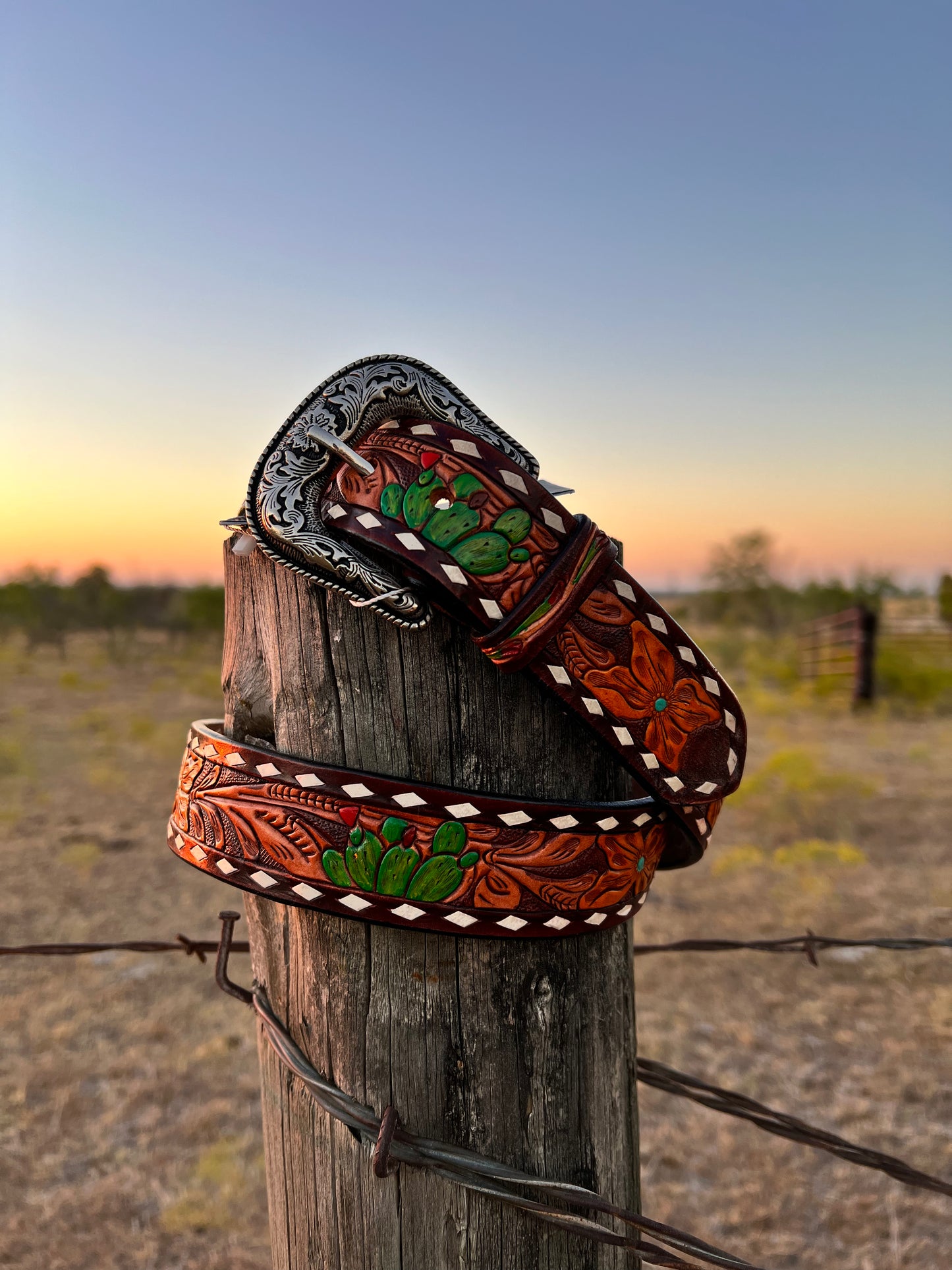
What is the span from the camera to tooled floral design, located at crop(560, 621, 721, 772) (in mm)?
1084

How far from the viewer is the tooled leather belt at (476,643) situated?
3.45 feet

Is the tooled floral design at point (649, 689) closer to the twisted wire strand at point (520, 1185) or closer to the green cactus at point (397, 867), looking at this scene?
the green cactus at point (397, 867)

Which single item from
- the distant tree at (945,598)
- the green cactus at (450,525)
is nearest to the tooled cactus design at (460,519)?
the green cactus at (450,525)

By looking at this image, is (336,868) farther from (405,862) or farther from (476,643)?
(476,643)

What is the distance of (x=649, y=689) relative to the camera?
112 centimetres

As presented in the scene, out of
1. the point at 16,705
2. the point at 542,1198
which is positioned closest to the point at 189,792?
the point at 542,1198

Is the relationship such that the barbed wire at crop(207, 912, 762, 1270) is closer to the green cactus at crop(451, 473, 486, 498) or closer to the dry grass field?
the green cactus at crop(451, 473, 486, 498)

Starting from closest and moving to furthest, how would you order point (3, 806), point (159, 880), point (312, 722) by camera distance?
point (312, 722) → point (159, 880) → point (3, 806)

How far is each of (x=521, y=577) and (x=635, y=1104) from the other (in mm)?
874

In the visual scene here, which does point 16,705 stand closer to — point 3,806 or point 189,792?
point 3,806

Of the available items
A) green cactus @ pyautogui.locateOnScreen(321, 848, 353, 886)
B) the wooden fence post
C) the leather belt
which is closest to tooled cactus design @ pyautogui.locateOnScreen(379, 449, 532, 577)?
A: the wooden fence post

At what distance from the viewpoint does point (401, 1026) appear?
114 cm

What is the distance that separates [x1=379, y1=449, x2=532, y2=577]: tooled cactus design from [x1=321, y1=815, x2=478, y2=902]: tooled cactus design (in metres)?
0.34

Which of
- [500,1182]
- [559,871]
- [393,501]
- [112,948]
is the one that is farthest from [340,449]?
[112,948]
